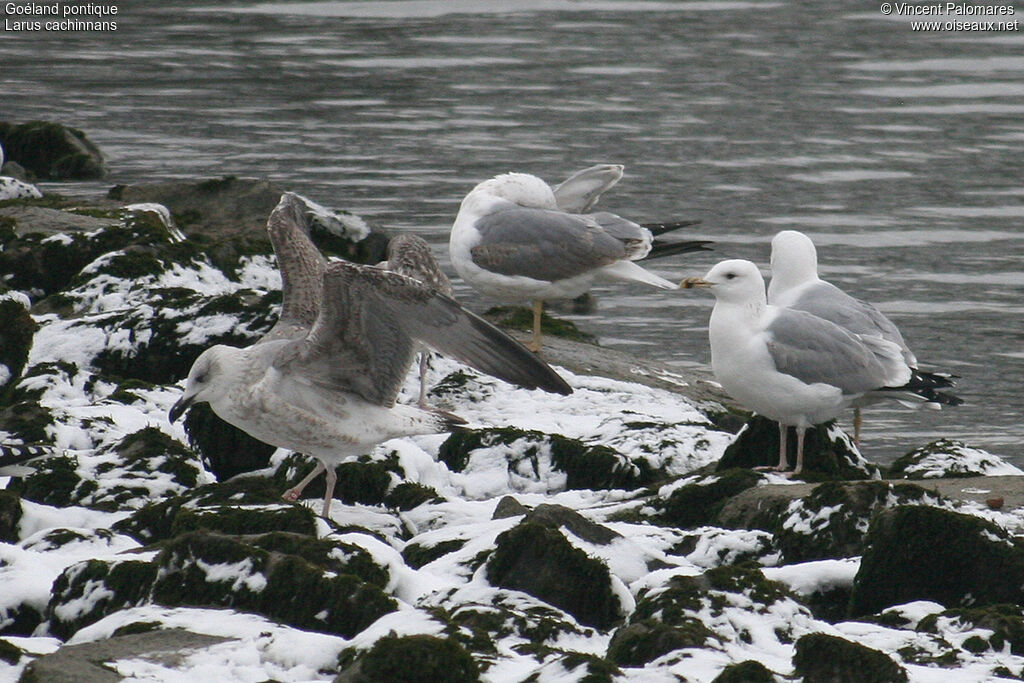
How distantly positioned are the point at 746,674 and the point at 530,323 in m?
7.18

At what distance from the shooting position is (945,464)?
8078 mm

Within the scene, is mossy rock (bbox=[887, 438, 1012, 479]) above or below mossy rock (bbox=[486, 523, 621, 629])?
below

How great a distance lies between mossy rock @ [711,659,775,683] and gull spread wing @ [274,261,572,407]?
85.3 inches

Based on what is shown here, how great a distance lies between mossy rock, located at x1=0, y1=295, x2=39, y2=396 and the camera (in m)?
9.01

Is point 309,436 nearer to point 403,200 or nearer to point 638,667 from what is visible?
point 638,667

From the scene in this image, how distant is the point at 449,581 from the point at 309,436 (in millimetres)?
1342

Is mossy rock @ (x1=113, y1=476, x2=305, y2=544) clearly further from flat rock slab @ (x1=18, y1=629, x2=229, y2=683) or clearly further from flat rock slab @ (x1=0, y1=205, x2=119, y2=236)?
flat rock slab @ (x1=0, y1=205, x2=119, y2=236)

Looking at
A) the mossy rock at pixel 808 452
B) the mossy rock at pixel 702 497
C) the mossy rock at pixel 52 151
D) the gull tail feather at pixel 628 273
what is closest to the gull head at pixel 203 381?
the mossy rock at pixel 702 497

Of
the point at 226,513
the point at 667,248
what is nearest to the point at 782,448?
the point at 226,513

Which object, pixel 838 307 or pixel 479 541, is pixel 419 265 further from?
pixel 479 541

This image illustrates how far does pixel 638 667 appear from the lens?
197 inches

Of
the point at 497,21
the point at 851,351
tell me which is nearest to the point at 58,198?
the point at 851,351

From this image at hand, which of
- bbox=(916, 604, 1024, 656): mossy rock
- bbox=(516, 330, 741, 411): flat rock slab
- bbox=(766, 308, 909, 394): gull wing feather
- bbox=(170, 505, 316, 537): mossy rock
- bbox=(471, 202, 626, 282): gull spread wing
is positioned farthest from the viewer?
bbox=(471, 202, 626, 282): gull spread wing

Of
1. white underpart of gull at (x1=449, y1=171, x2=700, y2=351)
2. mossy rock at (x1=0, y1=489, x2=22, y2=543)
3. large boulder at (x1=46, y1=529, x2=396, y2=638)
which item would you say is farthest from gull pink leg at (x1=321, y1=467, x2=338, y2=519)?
white underpart of gull at (x1=449, y1=171, x2=700, y2=351)
